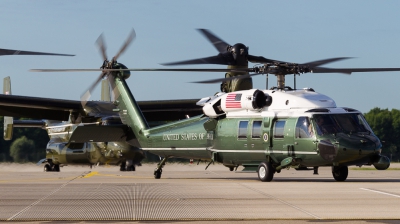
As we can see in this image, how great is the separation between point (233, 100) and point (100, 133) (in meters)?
7.47


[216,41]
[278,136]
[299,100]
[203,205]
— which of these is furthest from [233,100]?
[203,205]

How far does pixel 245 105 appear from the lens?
71.0ft

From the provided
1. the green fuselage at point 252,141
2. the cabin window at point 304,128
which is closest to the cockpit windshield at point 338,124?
the green fuselage at point 252,141

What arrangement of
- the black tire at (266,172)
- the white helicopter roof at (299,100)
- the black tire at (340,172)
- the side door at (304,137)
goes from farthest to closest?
the black tire at (340,172) < the black tire at (266,172) < the white helicopter roof at (299,100) < the side door at (304,137)

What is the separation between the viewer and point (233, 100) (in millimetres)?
22031

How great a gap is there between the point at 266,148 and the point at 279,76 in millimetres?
2342

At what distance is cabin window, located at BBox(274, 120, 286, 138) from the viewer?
20.8 metres

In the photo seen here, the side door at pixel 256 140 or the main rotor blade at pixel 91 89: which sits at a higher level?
the main rotor blade at pixel 91 89

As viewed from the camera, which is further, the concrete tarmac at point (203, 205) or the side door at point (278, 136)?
the side door at point (278, 136)

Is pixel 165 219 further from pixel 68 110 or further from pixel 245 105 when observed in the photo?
pixel 68 110

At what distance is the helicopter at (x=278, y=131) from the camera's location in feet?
65.1

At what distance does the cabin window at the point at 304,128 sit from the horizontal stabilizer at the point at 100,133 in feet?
30.5

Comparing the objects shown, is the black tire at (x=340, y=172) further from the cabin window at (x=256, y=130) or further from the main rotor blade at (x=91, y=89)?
the main rotor blade at (x=91, y=89)

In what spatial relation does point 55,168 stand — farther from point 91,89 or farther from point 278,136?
point 278,136
